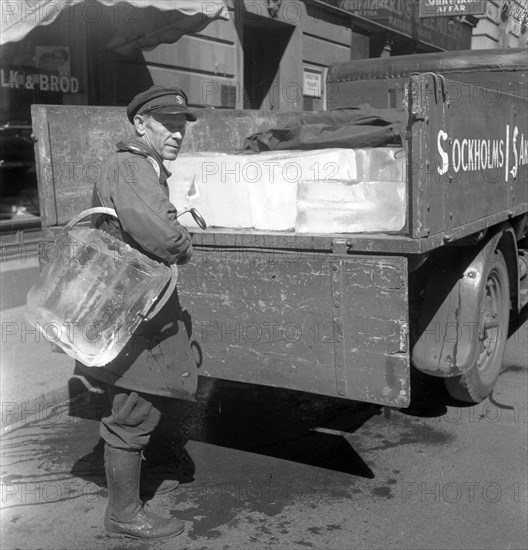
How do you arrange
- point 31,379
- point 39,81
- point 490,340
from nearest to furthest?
point 490,340
point 31,379
point 39,81

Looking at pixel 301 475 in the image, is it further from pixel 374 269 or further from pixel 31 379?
pixel 31 379

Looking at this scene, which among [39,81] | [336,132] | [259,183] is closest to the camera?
[259,183]

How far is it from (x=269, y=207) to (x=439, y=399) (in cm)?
219

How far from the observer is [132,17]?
8.23m

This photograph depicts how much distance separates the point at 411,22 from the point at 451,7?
3780 mm

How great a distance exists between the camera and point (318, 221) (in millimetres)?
3635

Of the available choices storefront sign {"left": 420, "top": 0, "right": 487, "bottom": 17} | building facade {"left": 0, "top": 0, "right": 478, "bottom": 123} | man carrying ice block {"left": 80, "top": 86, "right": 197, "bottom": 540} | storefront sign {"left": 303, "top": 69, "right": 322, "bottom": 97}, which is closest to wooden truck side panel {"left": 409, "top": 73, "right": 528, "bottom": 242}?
man carrying ice block {"left": 80, "top": 86, "right": 197, "bottom": 540}

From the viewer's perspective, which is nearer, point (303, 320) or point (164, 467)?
point (303, 320)

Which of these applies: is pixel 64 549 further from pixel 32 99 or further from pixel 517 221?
pixel 32 99

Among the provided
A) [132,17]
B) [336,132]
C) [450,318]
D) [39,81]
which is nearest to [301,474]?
[450,318]

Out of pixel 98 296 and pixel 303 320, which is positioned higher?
pixel 98 296

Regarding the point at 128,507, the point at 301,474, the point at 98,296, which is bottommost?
the point at 301,474

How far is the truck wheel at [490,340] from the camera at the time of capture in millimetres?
4797

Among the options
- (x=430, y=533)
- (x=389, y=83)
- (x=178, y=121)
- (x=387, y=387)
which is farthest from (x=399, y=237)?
(x=389, y=83)
